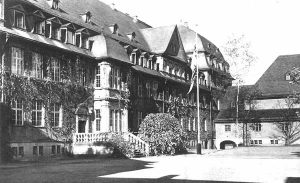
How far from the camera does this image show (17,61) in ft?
84.3

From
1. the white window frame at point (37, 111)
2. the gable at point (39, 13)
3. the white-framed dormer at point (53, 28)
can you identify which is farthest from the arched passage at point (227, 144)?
the gable at point (39, 13)

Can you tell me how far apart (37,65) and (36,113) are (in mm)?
3114

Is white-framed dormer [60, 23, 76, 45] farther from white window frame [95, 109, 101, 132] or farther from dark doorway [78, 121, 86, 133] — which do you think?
dark doorway [78, 121, 86, 133]

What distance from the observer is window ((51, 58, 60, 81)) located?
94.5 ft

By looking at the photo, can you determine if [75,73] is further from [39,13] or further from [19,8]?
[19,8]

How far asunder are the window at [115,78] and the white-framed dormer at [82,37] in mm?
2870

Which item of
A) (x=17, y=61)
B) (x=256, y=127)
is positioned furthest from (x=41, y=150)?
(x=256, y=127)

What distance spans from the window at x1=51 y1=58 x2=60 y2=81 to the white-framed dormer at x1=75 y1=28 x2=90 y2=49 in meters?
3.64

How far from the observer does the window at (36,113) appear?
26781 millimetres

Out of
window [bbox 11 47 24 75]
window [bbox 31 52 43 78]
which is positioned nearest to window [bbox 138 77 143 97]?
window [bbox 31 52 43 78]

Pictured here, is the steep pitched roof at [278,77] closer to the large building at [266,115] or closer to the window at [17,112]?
the large building at [266,115]

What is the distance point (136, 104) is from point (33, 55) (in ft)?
46.5

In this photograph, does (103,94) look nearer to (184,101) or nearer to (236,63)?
(184,101)

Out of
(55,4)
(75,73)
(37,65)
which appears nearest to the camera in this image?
(37,65)
